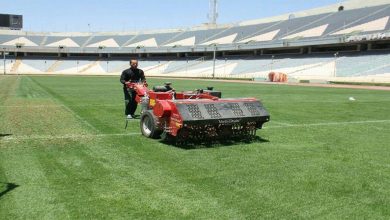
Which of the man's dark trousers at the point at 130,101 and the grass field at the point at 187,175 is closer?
the grass field at the point at 187,175

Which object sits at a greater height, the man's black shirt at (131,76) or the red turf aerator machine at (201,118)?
the man's black shirt at (131,76)

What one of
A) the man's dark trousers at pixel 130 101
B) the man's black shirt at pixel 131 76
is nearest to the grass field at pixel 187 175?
the man's dark trousers at pixel 130 101

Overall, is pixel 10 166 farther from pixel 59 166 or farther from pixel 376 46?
pixel 376 46

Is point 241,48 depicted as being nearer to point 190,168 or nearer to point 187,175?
point 190,168

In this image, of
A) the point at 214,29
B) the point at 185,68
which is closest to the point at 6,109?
the point at 185,68

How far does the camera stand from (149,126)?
29.0ft

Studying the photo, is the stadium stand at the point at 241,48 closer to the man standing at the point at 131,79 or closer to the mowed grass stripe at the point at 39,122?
the man standing at the point at 131,79

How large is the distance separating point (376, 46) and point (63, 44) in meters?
69.7

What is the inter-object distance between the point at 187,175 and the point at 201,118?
2.03m

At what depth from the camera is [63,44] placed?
332 feet

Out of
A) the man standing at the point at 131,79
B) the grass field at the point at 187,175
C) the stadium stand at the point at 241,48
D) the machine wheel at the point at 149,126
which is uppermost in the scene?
the stadium stand at the point at 241,48

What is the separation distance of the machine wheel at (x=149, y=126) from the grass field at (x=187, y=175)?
0.19 m

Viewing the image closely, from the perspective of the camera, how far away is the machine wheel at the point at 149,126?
848 centimetres

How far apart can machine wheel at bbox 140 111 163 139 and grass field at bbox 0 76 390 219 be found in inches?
7.6
